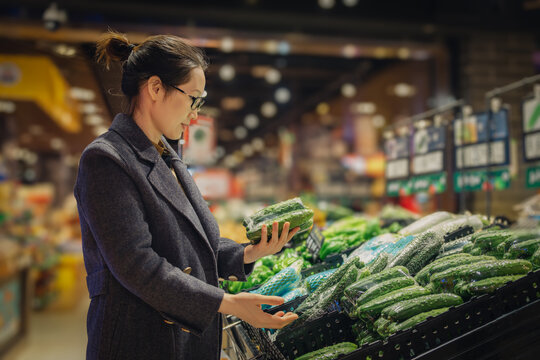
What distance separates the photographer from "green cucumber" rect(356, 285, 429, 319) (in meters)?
1.62

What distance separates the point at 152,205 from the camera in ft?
4.53

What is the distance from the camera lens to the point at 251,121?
2266 centimetres

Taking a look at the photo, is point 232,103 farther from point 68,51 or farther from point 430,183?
point 68,51

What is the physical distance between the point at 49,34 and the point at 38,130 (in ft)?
24.1

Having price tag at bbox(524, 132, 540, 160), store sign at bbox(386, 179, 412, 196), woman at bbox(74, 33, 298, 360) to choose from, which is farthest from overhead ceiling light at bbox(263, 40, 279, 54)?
woman at bbox(74, 33, 298, 360)

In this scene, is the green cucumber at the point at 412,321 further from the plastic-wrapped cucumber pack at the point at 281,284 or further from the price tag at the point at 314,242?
the price tag at the point at 314,242

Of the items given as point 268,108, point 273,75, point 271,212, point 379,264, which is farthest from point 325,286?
point 268,108

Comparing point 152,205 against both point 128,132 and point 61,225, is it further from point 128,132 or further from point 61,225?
point 61,225

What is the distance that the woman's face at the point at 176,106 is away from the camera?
4.92 ft

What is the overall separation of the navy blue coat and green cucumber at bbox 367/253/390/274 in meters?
0.73

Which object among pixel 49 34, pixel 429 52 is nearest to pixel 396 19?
pixel 429 52

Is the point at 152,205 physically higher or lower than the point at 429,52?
lower

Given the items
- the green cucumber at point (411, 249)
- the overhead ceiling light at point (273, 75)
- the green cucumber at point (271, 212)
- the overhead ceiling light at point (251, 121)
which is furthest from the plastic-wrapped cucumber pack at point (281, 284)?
the overhead ceiling light at point (251, 121)

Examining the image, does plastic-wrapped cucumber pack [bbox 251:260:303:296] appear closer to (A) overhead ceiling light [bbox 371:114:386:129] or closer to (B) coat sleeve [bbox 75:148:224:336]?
(B) coat sleeve [bbox 75:148:224:336]
